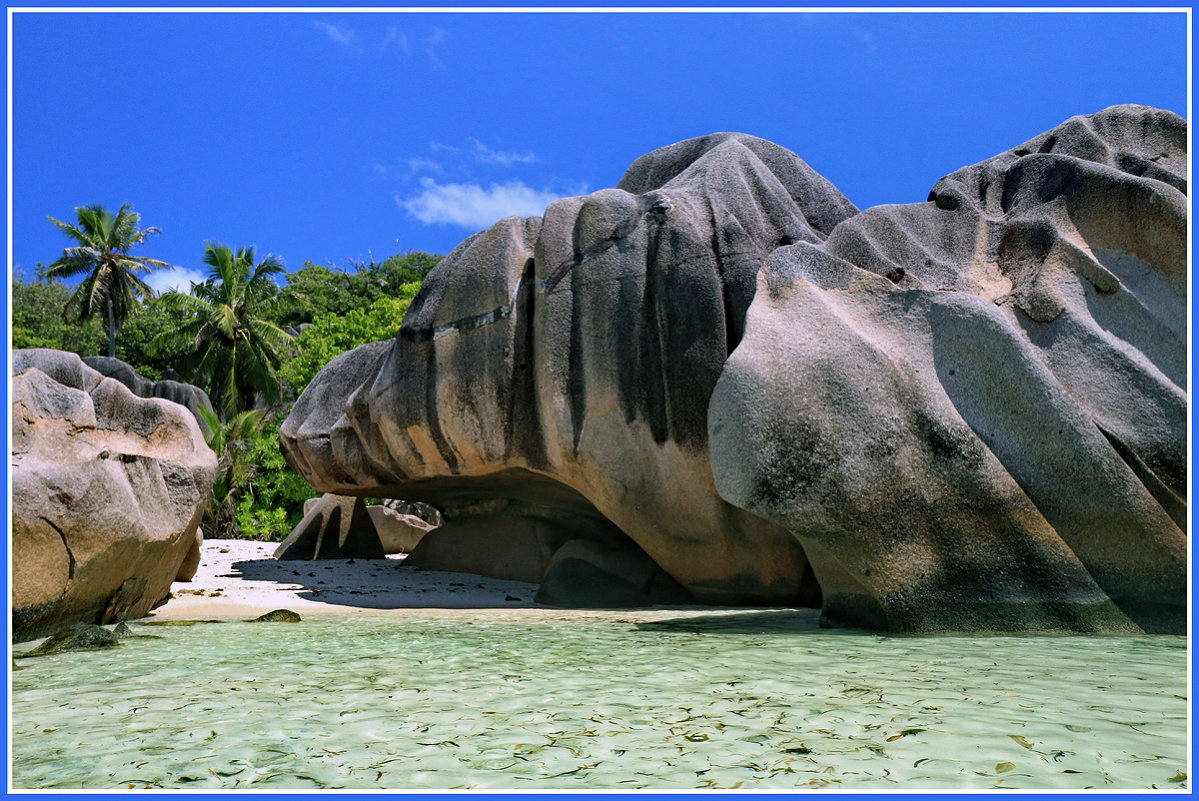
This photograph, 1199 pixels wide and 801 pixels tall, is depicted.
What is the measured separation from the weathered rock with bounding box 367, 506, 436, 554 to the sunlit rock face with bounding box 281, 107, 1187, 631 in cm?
558

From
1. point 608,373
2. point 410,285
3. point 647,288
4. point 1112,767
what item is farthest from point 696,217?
point 410,285

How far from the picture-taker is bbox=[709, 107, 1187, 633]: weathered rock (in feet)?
14.7

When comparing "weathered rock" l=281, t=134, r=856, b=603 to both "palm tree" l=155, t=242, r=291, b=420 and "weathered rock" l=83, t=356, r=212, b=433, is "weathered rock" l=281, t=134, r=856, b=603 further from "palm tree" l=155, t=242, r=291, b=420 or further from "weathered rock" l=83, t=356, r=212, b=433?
"palm tree" l=155, t=242, r=291, b=420

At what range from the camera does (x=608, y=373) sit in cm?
661

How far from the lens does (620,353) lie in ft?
21.7

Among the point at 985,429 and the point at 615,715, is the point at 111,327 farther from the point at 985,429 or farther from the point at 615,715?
the point at 615,715

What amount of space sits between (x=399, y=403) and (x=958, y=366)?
451 cm

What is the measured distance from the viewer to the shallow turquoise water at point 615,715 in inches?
81.4

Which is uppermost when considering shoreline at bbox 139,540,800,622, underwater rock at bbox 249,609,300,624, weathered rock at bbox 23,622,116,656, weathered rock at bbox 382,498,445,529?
weathered rock at bbox 382,498,445,529

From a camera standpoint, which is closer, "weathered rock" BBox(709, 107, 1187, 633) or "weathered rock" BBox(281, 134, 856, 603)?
"weathered rock" BBox(709, 107, 1187, 633)

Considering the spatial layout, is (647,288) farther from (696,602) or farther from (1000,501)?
(1000,501)

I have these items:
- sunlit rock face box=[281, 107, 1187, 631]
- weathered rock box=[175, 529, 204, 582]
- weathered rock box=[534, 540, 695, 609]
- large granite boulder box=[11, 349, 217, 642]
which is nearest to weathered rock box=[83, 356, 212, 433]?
weathered rock box=[175, 529, 204, 582]

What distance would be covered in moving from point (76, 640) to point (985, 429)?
4454mm

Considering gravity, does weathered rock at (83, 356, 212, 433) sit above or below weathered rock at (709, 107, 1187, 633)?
above
